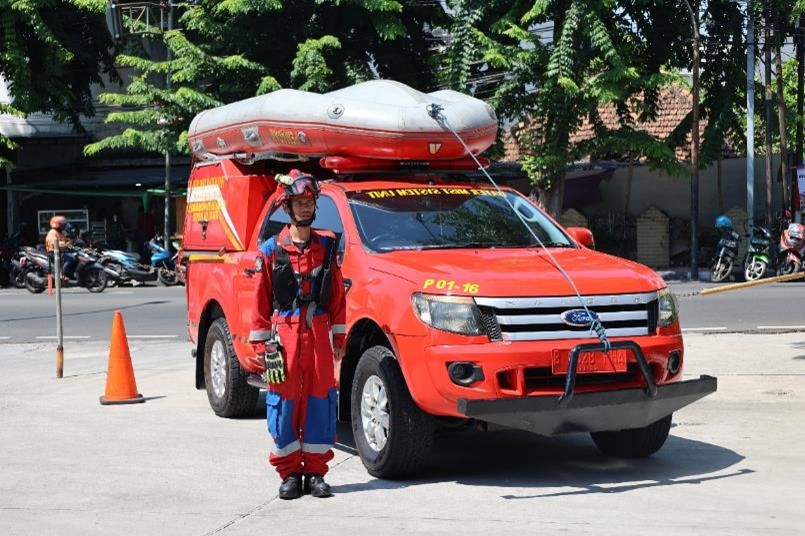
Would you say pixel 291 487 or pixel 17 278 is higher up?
pixel 17 278

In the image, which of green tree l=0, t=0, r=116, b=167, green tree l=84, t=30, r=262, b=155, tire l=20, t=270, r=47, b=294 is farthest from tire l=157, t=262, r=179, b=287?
green tree l=0, t=0, r=116, b=167

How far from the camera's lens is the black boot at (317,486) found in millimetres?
7352

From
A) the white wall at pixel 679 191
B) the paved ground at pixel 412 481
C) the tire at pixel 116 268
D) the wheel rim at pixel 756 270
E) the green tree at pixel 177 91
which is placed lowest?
the paved ground at pixel 412 481

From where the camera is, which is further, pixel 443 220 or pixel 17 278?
pixel 17 278

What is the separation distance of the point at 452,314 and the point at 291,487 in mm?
1286

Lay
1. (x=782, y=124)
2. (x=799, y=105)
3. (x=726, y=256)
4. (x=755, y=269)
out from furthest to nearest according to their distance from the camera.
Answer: (x=799, y=105) → (x=782, y=124) → (x=726, y=256) → (x=755, y=269)

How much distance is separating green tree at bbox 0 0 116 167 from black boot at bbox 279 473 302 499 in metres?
24.1

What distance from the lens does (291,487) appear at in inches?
289

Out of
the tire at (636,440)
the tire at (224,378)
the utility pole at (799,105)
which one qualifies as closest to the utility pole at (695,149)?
the utility pole at (799,105)

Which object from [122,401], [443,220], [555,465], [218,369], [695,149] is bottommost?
[555,465]

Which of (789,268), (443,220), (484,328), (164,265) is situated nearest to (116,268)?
(164,265)

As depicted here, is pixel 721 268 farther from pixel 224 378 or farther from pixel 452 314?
pixel 452 314

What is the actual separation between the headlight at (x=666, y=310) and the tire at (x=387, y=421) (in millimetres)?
1458

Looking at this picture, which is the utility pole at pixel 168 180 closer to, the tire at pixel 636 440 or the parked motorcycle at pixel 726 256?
the parked motorcycle at pixel 726 256
